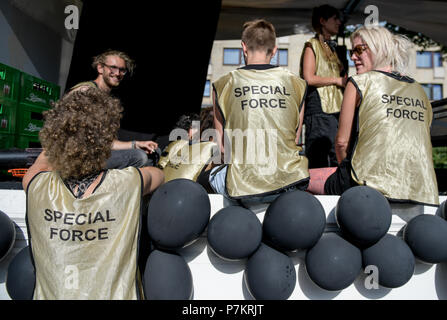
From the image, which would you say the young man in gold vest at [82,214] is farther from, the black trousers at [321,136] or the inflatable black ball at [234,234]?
the black trousers at [321,136]

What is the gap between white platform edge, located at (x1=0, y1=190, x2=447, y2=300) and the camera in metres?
1.79

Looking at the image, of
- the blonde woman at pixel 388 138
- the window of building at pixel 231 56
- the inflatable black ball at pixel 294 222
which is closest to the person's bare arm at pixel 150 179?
the inflatable black ball at pixel 294 222

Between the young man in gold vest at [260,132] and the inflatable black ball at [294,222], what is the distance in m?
0.15

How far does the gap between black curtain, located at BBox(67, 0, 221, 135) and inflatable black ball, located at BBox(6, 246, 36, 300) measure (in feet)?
10.5

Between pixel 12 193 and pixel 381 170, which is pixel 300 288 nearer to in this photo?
pixel 381 170

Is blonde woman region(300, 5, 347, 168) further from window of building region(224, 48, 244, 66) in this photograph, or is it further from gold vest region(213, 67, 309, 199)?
window of building region(224, 48, 244, 66)

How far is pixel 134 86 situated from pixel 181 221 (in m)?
3.80

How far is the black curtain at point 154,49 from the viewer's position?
4.34m

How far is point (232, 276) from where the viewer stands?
182 centimetres

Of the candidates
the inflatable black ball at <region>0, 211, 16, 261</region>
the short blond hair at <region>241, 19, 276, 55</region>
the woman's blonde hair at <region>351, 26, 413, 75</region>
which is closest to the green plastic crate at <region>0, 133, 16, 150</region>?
the inflatable black ball at <region>0, 211, 16, 261</region>

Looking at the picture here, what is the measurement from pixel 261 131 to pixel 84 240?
1.04 m

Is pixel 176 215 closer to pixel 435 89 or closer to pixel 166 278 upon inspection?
pixel 166 278

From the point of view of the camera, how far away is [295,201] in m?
1.66

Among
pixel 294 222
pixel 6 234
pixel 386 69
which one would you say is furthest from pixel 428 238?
pixel 6 234
